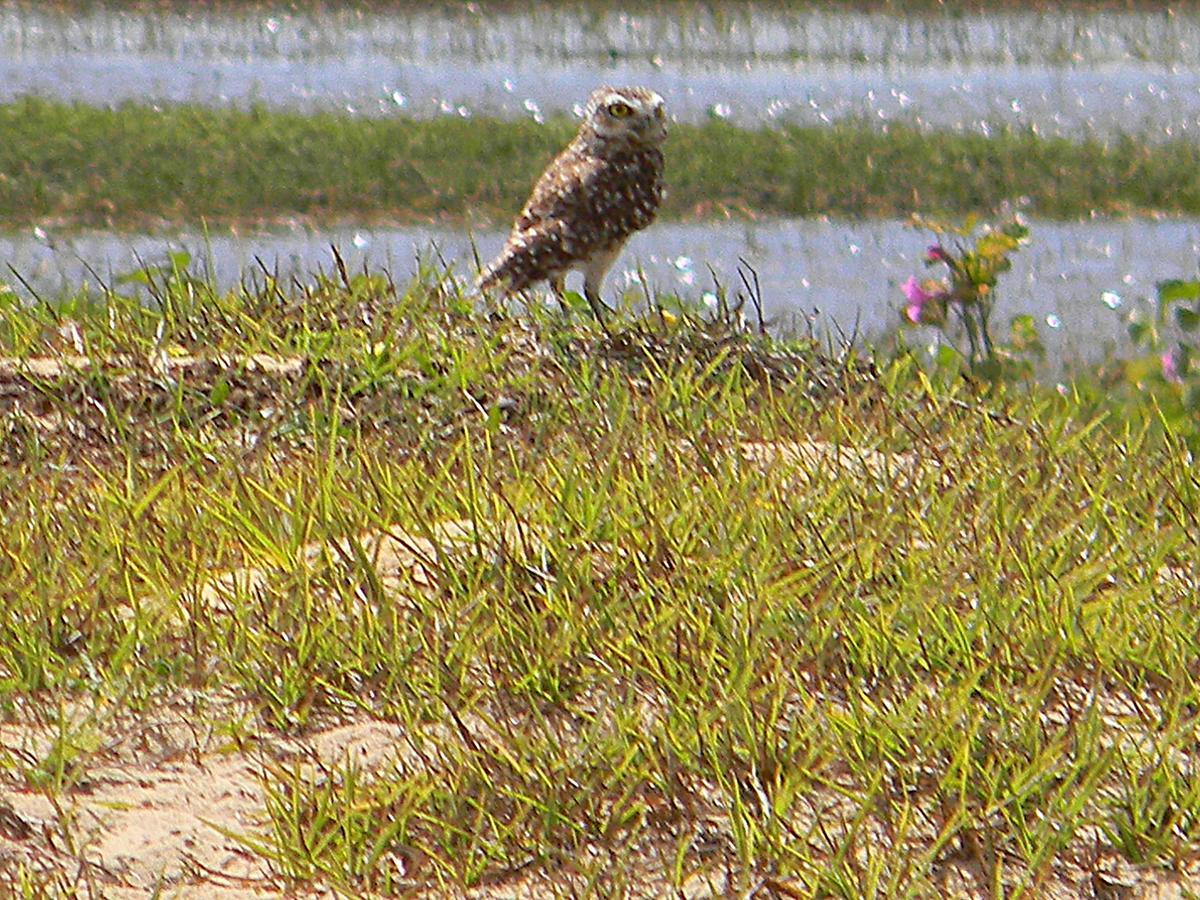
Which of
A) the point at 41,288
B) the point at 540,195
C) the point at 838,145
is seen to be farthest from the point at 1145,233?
the point at 41,288

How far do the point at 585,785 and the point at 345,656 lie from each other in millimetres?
547

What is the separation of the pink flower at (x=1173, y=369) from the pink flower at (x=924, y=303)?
72cm

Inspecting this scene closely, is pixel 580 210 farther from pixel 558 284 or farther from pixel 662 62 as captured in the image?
pixel 662 62

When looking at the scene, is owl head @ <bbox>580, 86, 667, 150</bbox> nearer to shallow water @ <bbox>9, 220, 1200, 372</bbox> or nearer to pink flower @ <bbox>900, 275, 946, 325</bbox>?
shallow water @ <bbox>9, 220, 1200, 372</bbox>

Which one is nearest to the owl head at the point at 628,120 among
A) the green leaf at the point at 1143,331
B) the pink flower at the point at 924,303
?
the pink flower at the point at 924,303

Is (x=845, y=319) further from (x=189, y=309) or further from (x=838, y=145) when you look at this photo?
(x=838, y=145)

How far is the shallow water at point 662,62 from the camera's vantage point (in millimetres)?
11195

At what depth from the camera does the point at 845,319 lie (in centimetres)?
689

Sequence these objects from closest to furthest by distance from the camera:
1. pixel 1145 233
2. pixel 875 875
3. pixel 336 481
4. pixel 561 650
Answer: pixel 875 875, pixel 561 650, pixel 336 481, pixel 1145 233

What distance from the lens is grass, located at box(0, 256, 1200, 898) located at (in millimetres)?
3010

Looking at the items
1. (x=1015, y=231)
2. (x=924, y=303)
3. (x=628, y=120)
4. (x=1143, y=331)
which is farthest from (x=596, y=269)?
(x=1143, y=331)

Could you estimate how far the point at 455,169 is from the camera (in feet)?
32.7

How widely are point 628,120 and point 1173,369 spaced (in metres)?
1.71

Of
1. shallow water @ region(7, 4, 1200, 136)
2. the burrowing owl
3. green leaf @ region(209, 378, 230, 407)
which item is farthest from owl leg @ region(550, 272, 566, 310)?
shallow water @ region(7, 4, 1200, 136)
